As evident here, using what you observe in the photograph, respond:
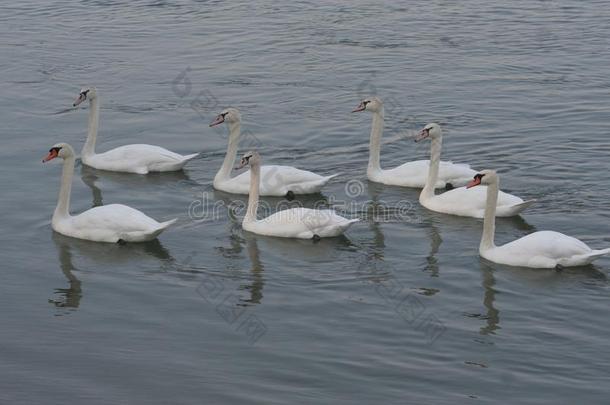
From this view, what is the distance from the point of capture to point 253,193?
1812 centimetres

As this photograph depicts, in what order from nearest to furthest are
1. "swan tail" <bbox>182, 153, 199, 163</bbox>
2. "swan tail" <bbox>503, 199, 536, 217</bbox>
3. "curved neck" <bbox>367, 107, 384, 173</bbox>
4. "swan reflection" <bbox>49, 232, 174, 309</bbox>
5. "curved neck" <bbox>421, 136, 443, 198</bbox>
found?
"swan reflection" <bbox>49, 232, 174, 309</bbox>
"swan tail" <bbox>503, 199, 536, 217</bbox>
"curved neck" <bbox>421, 136, 443, 198</bbox>
"curved neck" <bbox>367, 107, 384, 173</bbox>
"swan tail" <bbox>182, 153, 199, 163</bbox>

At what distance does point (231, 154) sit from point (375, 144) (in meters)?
2.32

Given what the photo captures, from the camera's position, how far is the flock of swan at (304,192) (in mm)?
16094

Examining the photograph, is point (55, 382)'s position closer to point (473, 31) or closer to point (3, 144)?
point (3, 144)

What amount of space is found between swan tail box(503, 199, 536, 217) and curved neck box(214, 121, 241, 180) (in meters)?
4.57

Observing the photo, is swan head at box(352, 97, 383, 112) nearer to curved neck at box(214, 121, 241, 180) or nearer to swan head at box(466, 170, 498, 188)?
curved neck at box(214, 121, 241, 180)

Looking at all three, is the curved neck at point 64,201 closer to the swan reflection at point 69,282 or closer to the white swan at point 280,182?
the swan reflection at point 69,282

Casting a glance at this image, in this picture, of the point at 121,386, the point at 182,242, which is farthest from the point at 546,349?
the point at 182,242

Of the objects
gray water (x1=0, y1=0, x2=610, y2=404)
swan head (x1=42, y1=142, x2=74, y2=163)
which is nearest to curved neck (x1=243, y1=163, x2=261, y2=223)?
gray water (x1=0, y1=0, x2=610, y2=404)

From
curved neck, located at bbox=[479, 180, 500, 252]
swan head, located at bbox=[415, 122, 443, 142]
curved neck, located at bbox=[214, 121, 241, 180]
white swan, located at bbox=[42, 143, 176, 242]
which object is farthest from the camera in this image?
curved neck, located at bbox=[214, 121, 241, 180]

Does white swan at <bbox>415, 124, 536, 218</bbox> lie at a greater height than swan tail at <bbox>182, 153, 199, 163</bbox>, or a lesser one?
lesser

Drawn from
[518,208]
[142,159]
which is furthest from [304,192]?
[518,208]

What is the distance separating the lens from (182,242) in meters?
17.4

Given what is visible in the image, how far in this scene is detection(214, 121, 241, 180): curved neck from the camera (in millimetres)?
20000
